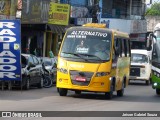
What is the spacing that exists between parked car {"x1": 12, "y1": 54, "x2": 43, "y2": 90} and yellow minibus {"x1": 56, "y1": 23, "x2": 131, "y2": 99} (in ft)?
8.85

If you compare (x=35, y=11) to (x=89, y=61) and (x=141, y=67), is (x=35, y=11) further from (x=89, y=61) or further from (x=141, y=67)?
(x=89, y=61)

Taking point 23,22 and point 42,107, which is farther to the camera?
point 23,22

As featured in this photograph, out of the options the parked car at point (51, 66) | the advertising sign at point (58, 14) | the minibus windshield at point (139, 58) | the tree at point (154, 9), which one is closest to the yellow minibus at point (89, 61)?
the parked car at point (51, 66)

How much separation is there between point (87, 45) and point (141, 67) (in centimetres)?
1437

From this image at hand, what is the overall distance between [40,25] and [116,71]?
22.1 metres

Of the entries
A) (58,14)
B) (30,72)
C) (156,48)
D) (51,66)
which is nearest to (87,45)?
(30,72)

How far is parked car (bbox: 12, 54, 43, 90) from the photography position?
25188 mm

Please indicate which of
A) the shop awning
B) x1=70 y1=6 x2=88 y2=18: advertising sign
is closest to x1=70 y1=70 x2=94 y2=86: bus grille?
the shop awning

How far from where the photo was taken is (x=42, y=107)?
17.8 meters

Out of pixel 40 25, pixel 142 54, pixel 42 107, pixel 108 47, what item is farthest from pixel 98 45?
pixel 40 25

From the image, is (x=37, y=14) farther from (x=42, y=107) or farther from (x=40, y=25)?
(x=42, y=107)

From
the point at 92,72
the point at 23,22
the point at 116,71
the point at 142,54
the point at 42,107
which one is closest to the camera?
the point at 42,107

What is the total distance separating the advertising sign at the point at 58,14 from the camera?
4451cm

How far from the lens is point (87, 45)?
22750 millimetres
